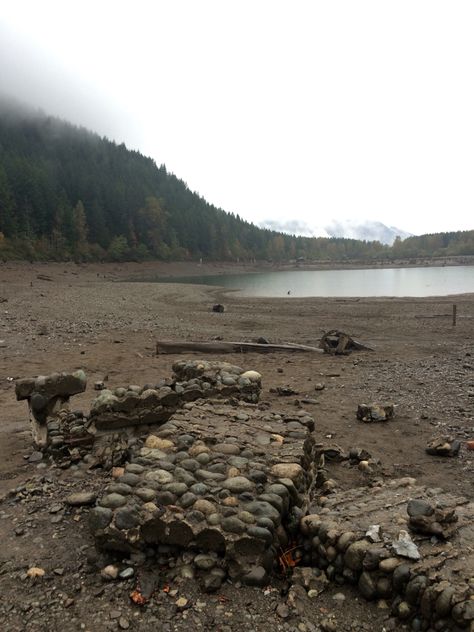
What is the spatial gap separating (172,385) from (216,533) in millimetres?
4458

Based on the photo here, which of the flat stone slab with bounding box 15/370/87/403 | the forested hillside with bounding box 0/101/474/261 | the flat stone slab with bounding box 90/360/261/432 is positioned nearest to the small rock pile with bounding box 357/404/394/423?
the flat stone slab with bounding box 90/360/261/432

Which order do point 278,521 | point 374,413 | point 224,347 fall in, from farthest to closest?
point 224,347
point 374,413
point 278,521

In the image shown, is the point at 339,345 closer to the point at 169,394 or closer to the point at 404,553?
the point at 169,394

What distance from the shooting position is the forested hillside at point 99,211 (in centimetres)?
9688

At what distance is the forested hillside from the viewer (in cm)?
9688

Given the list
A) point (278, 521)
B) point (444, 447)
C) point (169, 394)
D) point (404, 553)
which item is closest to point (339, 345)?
point (444, 447)

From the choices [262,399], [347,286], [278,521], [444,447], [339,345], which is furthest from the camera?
[347,286]

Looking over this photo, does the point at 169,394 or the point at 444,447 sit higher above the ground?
the point at 169,394

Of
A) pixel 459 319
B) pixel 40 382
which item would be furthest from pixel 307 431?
pixel 459 319

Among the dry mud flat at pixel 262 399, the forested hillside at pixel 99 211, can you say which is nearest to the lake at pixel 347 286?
the dry mud flat at pixel 262 399

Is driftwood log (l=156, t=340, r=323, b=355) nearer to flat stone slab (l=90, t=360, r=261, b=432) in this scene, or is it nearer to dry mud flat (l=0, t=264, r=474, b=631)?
dry mud flat (l=0, t=264, r=474, b=631)

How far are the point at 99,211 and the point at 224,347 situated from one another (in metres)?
113

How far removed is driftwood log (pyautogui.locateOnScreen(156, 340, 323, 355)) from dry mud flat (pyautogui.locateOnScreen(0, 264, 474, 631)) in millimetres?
725

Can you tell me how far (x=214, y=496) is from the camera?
473 cm
